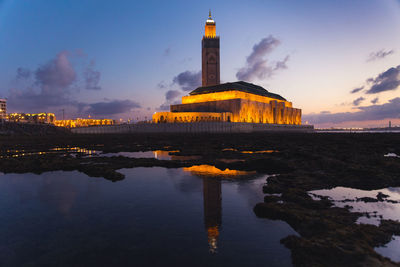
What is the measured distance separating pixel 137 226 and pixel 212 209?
7.15ft

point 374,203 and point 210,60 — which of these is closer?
point 374,203

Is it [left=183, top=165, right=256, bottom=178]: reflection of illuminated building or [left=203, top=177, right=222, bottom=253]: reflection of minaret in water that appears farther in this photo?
[left=183, top=165, right=256, bottom=178]: reflection of illuminated building

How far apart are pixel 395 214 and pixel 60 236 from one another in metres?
8.11

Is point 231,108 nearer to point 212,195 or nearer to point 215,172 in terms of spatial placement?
point 215,172

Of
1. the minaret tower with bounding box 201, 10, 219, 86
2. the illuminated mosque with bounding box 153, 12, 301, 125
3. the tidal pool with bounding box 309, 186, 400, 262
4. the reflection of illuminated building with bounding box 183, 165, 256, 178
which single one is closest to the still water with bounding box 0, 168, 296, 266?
the tidal pool with bounding box 309, 186, 400, 262

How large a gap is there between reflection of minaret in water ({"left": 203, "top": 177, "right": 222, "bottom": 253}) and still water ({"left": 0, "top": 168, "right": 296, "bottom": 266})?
0.02 meters

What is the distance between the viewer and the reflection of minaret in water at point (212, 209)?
5.14m

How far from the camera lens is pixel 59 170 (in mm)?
13414

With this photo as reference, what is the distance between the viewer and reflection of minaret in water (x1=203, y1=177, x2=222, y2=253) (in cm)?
514

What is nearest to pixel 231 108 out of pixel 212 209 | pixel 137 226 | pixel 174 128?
pixel 174 128

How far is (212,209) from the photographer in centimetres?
694

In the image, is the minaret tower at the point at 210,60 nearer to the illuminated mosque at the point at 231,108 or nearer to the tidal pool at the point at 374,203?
the illuminated mosque at the point at 231,108

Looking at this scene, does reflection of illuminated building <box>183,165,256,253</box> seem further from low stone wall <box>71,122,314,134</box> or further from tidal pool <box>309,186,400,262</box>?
low stone wall <box>71,122,314,134</box>

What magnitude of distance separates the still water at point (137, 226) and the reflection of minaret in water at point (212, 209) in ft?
0.07
